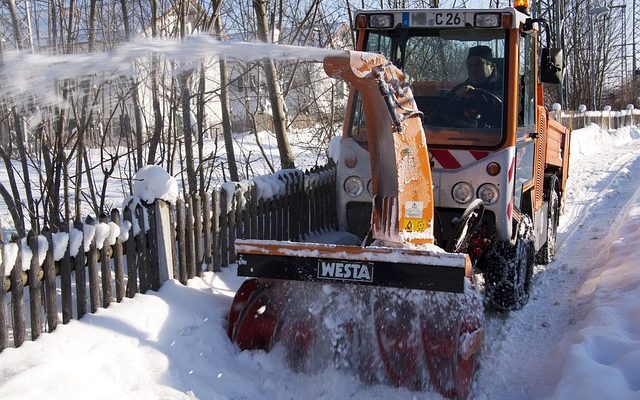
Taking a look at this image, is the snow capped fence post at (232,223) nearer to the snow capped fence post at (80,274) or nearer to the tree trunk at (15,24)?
the snow capped fence post at (80,274)

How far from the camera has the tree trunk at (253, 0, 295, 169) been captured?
9.29 metres

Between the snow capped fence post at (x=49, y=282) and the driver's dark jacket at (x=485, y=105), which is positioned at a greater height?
the driver's dark jacket at (x=485, y=105)

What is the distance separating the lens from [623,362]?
404 centimetres

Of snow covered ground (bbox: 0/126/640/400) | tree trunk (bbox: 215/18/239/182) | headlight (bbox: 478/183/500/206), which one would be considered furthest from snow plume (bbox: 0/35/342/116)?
tree trunk (bbox: 215/18/239/182)

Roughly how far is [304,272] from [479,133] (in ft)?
6.50

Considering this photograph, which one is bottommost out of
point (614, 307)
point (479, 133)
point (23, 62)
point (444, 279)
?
point (614, 307)

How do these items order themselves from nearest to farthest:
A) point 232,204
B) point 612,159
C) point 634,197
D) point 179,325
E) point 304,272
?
1. point 304,272
2. point 179,325
3. point 232,204
4. point 634,197
5. point 612,159

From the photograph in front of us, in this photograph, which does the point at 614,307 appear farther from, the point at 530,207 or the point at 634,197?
the point at 634,197

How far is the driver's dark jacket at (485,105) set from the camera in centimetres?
536

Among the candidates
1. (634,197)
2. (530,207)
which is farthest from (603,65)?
(530,207)

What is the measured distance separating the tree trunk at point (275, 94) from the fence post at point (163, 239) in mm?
4213

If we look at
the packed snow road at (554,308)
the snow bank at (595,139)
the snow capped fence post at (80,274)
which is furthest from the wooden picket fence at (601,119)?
the snow capped fence post at (80,274)

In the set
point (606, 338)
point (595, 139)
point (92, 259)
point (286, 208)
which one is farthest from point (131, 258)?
point (595, 139)

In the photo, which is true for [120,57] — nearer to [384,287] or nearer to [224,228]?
[384,287]
